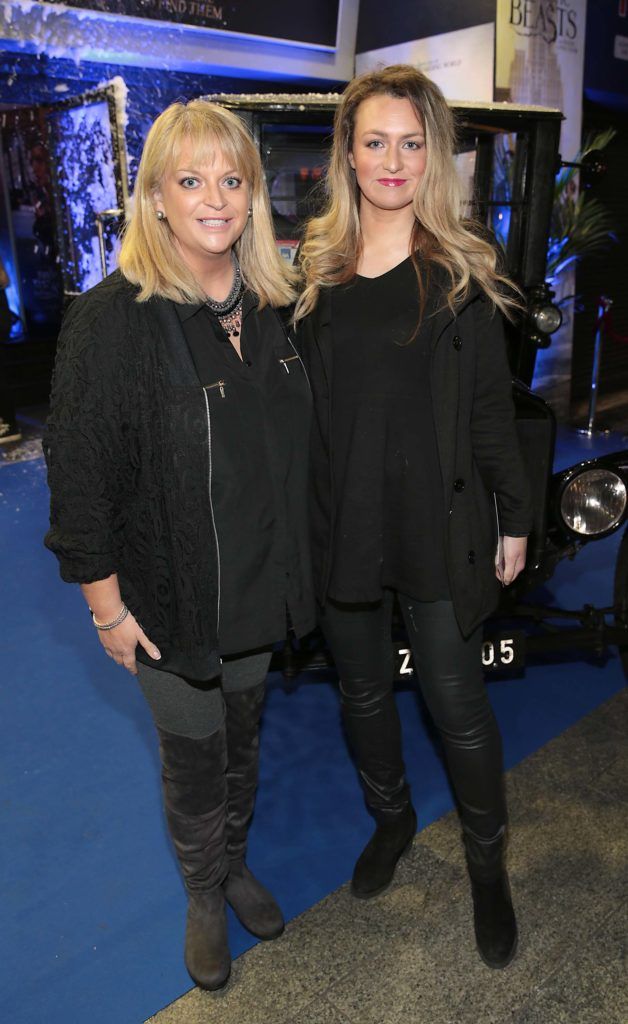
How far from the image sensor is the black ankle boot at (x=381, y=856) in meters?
2.24

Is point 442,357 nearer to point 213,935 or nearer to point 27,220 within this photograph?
point 213,935

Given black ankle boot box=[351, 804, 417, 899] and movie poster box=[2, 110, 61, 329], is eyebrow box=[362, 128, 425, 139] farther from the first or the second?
movie poster box=[2, 110, 61, 329]

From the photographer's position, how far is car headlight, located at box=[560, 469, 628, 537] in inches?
107

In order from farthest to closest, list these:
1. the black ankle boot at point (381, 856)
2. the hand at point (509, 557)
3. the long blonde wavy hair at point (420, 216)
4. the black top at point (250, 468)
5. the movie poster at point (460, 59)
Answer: the movie poster at point (460, 59), the black ankle boot at point (381, 856), the hand at point (509, 557), the long blonde wavy hair at point (420, 216), the black top at point (250, 468)

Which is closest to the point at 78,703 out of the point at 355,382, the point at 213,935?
the point at 213,935

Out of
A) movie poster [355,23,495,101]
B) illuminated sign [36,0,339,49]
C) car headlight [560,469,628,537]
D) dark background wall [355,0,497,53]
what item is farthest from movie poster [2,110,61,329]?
car headlight [560,469,628,537]

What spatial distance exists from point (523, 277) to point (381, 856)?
7.02 ft

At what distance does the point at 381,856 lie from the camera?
2.26m

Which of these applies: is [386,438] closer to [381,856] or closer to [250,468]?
[250,468]

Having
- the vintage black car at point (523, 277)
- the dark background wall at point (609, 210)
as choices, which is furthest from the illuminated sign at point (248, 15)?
the vintage black car at point (523, 277)

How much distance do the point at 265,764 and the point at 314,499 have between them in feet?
4.26

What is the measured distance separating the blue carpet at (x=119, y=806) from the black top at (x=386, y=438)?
1000 mm

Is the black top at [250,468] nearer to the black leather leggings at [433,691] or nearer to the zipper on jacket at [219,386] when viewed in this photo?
the zipper on jacket at [219,386]

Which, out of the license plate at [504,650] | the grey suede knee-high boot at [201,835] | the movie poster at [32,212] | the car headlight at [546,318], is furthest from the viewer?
the movie poster at [32,212]
